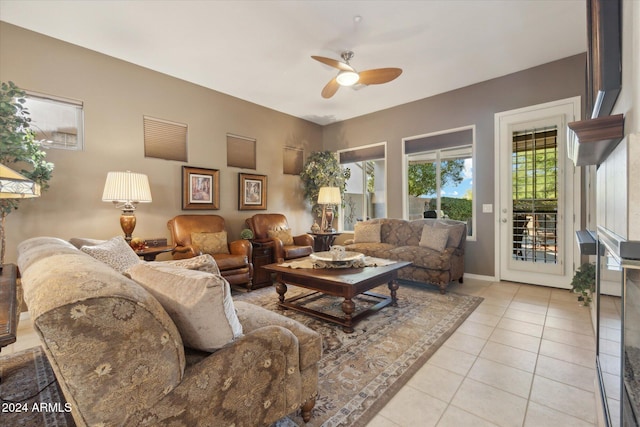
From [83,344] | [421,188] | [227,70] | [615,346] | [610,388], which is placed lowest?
[610,388]

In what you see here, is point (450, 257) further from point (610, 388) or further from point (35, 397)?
point (35, 397)

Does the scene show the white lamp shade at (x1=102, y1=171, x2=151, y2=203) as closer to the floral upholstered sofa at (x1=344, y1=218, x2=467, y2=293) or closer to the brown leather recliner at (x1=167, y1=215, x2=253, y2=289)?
the brown leather recliner at (x1=167, y1=215, x2=253, y2=289)

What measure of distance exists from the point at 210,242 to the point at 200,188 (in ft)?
3.23

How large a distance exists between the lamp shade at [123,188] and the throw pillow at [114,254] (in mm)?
1204

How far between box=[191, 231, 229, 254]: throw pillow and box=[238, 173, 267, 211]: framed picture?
0.97 metres

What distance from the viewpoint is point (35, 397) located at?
1698 mm

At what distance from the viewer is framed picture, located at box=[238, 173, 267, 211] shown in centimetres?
479

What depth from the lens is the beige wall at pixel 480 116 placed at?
145 inches

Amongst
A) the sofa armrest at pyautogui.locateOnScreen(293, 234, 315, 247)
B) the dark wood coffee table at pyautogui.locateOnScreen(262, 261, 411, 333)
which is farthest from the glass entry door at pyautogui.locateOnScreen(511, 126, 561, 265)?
the sofa armrest at pyautogui.locateOnScreen(293, 234, 315, 247)

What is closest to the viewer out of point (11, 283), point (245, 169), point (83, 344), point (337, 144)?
point (83, 344)

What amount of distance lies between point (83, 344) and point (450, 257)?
12.2 feet

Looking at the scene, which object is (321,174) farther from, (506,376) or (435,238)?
(506,376)

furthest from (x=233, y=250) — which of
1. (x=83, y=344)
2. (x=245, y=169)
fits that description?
(x=83, y=344)

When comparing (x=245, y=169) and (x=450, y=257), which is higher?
(x=245, y=169)
